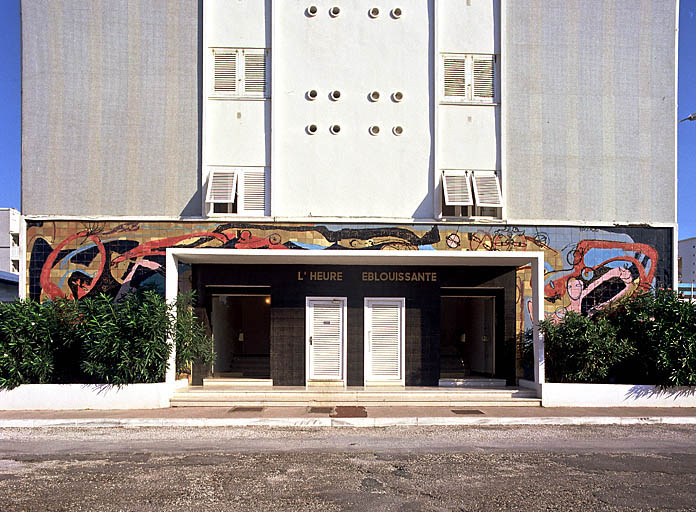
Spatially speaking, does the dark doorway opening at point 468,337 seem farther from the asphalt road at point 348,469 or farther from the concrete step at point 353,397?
the asphalt road at point 348,469

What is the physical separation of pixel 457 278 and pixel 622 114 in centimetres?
579

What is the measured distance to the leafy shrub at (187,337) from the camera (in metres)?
13.2

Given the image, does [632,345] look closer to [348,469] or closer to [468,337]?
[468,337]

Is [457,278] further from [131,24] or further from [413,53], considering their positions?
[131,24]

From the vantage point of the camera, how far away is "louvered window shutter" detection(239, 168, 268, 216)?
48.1ft

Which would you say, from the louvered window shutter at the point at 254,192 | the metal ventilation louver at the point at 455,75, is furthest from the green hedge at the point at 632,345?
the louvered window shutter at the point at 254,192

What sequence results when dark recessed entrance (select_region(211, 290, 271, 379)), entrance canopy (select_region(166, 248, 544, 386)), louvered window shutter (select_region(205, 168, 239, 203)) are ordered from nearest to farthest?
entrance canopy (select_region(166, 248, 544, 386))
louvered window shutter (select_region(205, 168, 239, 203))
dark recessed entrance (select_region(211, 290, 271, 379))

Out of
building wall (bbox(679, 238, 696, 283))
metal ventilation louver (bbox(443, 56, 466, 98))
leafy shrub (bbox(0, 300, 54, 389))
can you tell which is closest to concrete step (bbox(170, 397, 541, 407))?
leafy shrub (bbox(0, 300, 54, 389))

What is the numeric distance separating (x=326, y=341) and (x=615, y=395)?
263 inches

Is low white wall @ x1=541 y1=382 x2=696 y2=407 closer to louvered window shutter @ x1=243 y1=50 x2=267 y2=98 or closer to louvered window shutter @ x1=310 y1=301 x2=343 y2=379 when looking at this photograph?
louvered window shutter @ x1=310 y1=301 x2=343 y2=379

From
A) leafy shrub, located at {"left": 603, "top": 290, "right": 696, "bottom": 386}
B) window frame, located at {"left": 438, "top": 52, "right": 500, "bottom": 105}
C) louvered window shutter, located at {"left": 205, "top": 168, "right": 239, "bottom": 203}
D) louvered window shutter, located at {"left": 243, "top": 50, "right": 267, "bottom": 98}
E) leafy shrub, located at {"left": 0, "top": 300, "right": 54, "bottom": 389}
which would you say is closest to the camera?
leafy shrub, located at {"left": 0, "top": 300, "right": 54, "bottom": 389}

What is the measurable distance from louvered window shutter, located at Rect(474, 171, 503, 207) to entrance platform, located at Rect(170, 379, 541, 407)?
443 cm

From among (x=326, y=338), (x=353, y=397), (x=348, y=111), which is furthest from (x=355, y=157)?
(x=353, y=397)

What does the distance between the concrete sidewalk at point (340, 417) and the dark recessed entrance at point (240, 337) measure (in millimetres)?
3708
